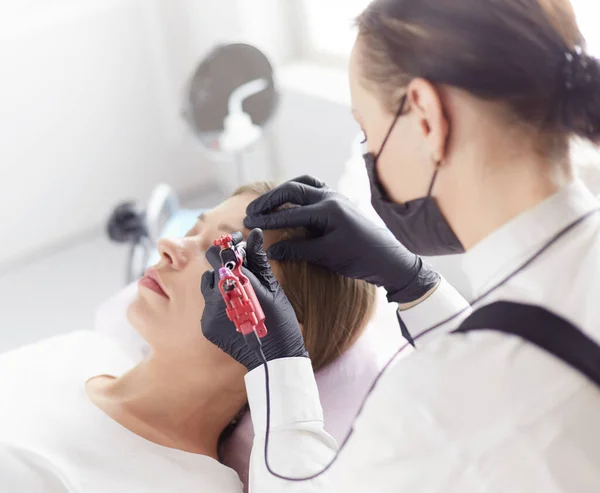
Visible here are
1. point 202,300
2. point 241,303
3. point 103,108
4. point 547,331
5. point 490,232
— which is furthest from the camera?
point 103,108

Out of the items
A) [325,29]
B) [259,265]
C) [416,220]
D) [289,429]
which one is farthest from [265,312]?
[325,29]


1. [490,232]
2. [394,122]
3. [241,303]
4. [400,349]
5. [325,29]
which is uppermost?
[394,122]

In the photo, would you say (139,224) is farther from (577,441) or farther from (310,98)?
(577,441)

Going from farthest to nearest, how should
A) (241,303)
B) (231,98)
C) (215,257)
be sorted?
(231,98), (215,257), (241,303)

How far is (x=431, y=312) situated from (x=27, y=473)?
0.75 meters

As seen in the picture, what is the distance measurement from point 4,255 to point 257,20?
55.0 inches

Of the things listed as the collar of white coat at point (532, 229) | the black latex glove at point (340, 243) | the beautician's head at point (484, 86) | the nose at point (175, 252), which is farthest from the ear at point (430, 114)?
the nose at point (175, 252)

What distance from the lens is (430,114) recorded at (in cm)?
84

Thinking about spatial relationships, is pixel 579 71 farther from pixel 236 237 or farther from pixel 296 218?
pixel 236 237

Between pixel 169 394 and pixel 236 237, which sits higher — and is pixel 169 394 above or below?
below

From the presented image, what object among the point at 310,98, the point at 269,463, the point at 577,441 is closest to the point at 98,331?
the point at 269,463

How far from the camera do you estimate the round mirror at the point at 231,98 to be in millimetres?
1863

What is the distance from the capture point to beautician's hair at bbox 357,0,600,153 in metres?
0.80

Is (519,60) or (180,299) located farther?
(180,299)
